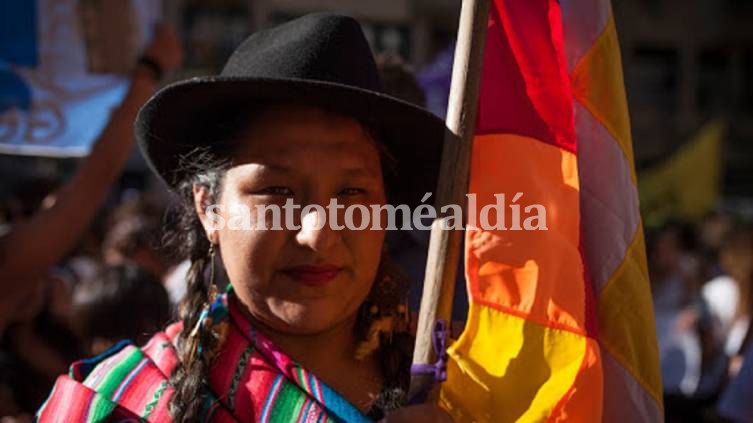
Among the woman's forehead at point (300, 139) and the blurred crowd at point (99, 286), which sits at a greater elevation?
the woman's forehead at point (300, 139)

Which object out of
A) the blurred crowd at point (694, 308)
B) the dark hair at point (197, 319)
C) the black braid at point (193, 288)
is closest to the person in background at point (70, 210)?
the black braid at point (193, 288)

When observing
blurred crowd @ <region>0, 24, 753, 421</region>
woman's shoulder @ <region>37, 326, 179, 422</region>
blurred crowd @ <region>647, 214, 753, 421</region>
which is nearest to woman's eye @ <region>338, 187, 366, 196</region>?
woman's shoulder @ <region>37, 326, 179, 422</region>

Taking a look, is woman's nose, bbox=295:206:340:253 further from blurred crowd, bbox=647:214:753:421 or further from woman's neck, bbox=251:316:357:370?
blurred crowd, bbox=647:214:753:421

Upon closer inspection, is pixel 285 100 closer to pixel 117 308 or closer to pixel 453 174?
pixel 453 174

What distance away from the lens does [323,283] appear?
2.10 metres

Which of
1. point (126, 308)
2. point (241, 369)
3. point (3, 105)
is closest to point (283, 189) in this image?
point (241, 369)

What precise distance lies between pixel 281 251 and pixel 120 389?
39 centimetres

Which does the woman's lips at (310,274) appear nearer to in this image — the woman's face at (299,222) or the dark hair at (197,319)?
the woman's face at (299,222)

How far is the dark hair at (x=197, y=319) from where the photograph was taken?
2.11 meters

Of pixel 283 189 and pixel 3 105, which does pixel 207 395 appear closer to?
pixel 283 189

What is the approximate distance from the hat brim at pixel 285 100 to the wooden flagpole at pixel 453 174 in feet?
0.35

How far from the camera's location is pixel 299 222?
2080 mm

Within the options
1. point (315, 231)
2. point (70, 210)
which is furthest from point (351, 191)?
point (70, 210)

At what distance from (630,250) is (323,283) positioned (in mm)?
591
